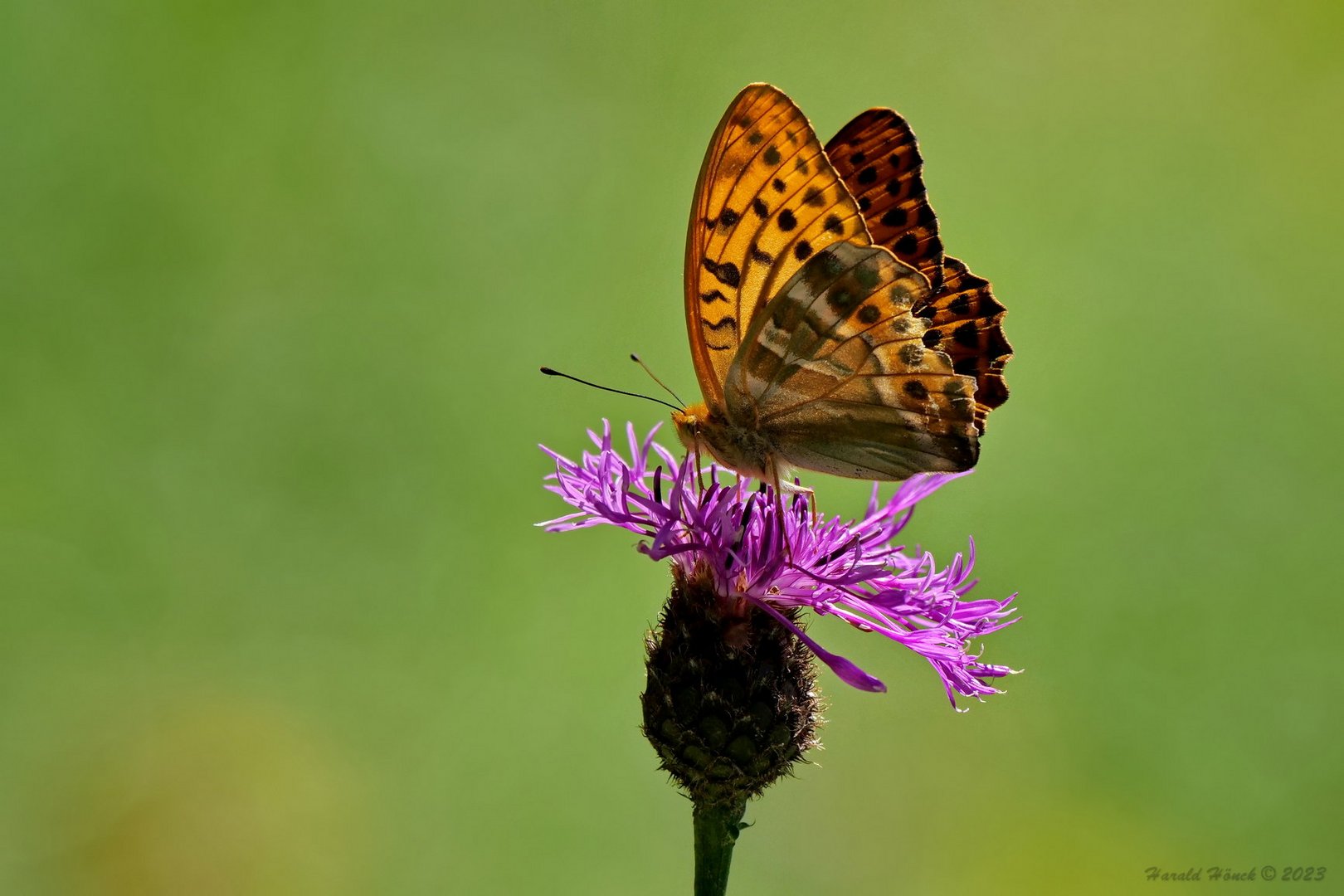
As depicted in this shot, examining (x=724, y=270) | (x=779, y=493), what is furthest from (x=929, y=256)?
(x=779, y=493)

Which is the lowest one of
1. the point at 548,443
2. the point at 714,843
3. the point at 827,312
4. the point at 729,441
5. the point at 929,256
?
the point at 714,843

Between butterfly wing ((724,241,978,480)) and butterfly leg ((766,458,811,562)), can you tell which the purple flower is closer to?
butterfly leg ((766,458,811,562))

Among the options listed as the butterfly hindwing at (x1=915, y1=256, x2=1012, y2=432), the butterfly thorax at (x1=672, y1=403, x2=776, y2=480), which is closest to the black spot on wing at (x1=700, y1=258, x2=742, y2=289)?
the butterfly thorax at (x1=672, y1=403, x2=776, y2=480)

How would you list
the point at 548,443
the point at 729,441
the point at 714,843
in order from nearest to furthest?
the point at 714,843 → the point at 729,441 → the point at 548,443

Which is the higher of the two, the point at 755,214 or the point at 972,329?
the point at 755,214

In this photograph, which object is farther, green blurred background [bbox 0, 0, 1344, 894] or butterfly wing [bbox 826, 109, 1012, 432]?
green blurred background [bbox 0, 0, 1344, 894]

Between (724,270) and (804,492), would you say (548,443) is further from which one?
(724,270)

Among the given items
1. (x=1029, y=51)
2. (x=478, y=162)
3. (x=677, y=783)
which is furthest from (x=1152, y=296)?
(x=677, y=783)
